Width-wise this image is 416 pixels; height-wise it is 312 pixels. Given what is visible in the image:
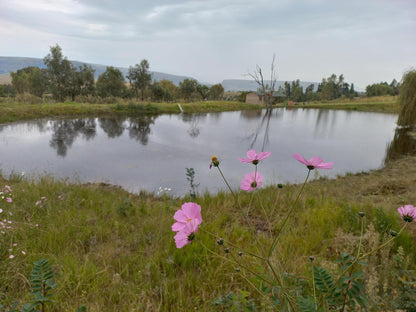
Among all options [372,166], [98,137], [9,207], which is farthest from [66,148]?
[372,166]

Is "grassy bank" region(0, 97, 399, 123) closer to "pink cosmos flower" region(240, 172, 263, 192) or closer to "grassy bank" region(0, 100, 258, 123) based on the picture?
"grassy bank" region(0, 100, 258, 123)

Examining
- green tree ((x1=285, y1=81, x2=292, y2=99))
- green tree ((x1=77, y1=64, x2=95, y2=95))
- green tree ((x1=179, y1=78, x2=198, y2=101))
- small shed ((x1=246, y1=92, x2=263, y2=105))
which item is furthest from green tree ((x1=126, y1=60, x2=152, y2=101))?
green tree ((x1=285, y1=81, x2=292, y2=99))

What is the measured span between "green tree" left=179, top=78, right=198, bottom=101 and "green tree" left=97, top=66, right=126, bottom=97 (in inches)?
471

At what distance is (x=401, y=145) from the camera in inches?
407

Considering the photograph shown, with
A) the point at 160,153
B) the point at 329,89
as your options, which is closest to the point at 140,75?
the point at 160,153

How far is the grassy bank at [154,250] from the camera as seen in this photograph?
132 centimetres

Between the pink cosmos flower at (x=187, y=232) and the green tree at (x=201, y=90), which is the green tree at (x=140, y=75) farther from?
the pink cosmos flower at (x=187, y=232)

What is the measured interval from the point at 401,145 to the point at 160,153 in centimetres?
1098

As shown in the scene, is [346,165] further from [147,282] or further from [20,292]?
[20,292]

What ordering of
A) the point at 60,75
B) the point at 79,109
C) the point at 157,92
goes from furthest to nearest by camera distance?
1. the point at 157,92
2. the point at 60,75
3. the point at 79,109

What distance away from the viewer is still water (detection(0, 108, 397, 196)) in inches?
219

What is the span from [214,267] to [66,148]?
7.69 metres

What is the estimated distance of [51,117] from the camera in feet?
45.1

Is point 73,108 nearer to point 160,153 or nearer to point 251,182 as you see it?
point 160,153
